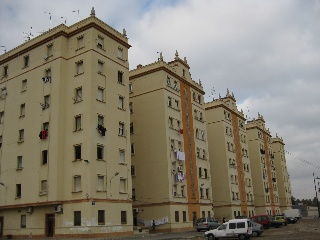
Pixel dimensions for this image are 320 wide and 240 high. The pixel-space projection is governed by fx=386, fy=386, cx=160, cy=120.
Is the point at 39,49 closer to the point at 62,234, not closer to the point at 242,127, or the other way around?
the point at 62,234

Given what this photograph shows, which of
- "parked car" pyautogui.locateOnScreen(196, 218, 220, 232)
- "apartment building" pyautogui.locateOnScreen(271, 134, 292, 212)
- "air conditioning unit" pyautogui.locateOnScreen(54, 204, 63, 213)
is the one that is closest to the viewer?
"air conditioning unit" pyautogui.locateOnScreen(54, 204, 63, 213)

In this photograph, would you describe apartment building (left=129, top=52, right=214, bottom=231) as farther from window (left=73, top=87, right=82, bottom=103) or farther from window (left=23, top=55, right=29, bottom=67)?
window (left=23, top=55, right=29, bottom=67)

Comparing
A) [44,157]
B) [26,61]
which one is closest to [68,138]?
[44,157]

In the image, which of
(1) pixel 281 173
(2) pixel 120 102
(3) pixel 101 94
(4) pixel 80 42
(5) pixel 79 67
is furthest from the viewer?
(1) pixel 281 173

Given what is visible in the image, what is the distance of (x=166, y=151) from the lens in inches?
2264

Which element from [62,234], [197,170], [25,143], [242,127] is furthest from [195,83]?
[62,234]

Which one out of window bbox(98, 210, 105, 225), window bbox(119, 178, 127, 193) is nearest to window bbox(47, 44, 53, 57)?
window bbox(119, 178, 127, 193)

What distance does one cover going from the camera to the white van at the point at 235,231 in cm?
3725

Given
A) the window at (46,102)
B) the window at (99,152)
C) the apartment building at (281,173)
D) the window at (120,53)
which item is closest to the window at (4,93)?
the window at (46,102)

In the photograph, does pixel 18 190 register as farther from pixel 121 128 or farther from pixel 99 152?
pixel 121 128

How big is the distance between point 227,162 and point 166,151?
25.4 metres

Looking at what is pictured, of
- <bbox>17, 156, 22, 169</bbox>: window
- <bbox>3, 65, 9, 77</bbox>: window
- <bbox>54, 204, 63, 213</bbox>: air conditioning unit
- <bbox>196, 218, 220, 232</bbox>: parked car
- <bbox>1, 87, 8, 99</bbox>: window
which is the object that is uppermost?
<bbox>3, 65, 9, 77</bbox>: window

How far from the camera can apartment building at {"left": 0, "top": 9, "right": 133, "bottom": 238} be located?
44281 millimetres

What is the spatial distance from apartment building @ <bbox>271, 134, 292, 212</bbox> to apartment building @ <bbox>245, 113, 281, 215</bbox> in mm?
6811
